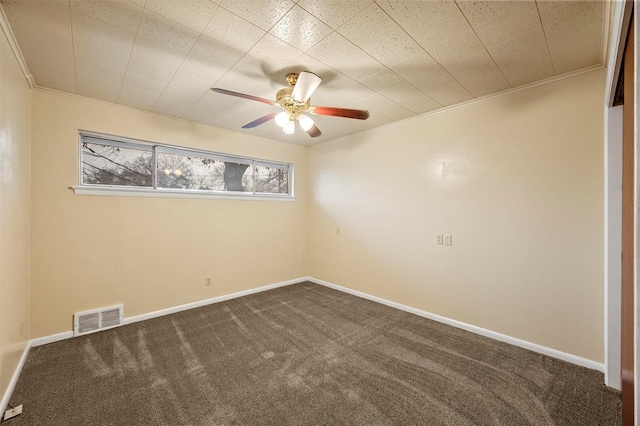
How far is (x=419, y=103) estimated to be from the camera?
296 cm

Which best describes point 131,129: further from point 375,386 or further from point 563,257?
point 563,257

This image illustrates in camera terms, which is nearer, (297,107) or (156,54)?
(156,54)

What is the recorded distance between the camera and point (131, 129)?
3.13 meters

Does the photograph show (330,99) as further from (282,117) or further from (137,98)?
(137,98)

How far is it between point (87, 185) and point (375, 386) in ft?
11.5

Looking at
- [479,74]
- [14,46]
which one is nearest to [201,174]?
[14,46]

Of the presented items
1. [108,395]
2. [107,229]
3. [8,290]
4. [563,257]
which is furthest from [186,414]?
[563,257]

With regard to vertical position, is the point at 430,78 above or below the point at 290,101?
above

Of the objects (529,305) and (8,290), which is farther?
(529,305)

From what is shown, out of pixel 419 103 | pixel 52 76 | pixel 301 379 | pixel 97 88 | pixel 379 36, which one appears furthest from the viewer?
pixel 419 103

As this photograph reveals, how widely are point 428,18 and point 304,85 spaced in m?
0.91

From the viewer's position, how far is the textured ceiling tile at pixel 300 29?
164cm

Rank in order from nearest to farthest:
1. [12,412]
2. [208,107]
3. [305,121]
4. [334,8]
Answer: [334,8] → [12,412] → [305,121] → [208,107]

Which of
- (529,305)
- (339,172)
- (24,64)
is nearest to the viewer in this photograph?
(24,64)
